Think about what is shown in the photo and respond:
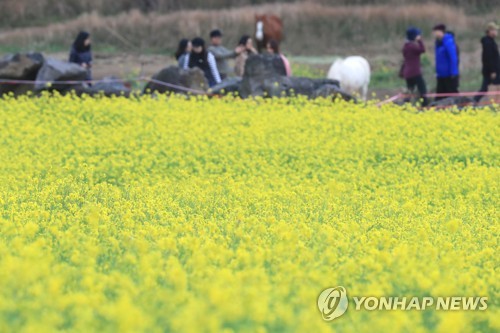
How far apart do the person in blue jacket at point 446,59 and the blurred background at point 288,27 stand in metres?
11.1

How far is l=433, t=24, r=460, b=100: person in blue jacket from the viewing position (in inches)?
747

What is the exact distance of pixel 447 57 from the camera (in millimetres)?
19078

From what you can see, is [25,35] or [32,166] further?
[25,35]

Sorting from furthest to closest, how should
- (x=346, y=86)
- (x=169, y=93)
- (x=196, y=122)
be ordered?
1. (x=346, y=86)
2. (x=169, y=93)
3. (x=196, y=122)

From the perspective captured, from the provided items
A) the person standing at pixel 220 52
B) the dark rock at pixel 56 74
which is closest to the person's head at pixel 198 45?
the person standing at pixel 220 52

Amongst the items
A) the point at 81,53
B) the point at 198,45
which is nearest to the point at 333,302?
the point at 198,45

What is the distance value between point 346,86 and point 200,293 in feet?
53.9

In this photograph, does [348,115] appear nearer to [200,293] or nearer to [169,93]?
[169,93]

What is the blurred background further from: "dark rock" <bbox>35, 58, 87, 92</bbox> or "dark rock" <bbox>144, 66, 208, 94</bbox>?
"dark rock" <bbox>35, 58, 87, 92</bbox>

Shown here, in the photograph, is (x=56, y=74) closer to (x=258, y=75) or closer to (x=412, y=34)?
(x=258, y=75)

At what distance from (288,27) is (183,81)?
13631 millimetres

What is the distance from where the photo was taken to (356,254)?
23.6 feet

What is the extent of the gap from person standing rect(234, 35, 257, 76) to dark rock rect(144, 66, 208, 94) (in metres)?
1.12

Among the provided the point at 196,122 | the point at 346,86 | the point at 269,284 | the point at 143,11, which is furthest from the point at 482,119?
the point at 143,11
